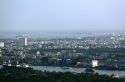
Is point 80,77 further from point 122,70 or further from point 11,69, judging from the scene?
point 122,70

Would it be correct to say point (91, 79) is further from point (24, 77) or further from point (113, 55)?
point (113, 55)

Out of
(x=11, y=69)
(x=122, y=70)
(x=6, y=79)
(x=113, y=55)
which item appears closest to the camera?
(x=6, y=79)

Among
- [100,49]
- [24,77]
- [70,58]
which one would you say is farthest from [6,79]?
[100,49]

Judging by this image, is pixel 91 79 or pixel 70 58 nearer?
pixel 91 79

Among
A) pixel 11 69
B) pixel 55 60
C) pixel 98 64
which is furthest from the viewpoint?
pixel 55 60

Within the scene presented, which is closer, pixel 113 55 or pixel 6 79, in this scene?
pixel 6 79

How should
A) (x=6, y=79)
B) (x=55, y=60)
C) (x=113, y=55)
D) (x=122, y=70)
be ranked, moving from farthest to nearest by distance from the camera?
(x=113, y=55)
(x=55, y=60)
(x=122, y=70)
(x=6, y=79)

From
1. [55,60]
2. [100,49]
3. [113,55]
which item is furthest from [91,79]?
[100,49]

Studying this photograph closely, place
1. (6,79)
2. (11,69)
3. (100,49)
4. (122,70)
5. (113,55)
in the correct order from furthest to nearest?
1. (100,49)
2. (113,55)
3. (122,70)
4. (11,69)
5. (6,79)

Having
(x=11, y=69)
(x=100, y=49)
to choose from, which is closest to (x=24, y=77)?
(x=11, y=69)
